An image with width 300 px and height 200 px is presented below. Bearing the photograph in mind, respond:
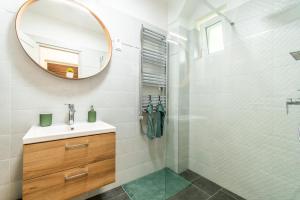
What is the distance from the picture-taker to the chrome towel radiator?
1611mm

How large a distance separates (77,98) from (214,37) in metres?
1.52

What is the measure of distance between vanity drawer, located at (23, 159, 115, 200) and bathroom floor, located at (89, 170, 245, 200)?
44 centimetres

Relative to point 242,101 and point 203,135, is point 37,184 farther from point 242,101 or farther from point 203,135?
point 242,101

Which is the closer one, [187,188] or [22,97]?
[22,97]

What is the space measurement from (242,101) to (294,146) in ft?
1.56

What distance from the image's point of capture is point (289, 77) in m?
1.03

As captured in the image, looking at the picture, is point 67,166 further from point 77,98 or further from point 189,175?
point 189,175

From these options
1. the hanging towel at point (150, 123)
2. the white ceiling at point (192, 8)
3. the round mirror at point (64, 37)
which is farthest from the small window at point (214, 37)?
the round mirror at point (64, 37)

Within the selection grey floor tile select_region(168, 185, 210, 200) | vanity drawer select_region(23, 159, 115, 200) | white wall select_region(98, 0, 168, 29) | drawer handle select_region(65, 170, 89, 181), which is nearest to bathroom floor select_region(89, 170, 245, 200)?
grey floor tile select_region(168, 185, 210, 200)

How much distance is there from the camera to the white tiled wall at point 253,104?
1.04 meters

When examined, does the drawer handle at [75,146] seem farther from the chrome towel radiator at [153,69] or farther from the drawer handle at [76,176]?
the chrome towel radiator at [153,69]

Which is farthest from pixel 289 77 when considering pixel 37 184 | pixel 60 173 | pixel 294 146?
pixel 37 184

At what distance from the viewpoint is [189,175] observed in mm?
1588

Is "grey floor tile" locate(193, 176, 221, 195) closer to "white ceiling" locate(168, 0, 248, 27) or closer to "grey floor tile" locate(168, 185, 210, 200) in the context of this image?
"grey floor tile" locate(168, 185, 210, 200)
